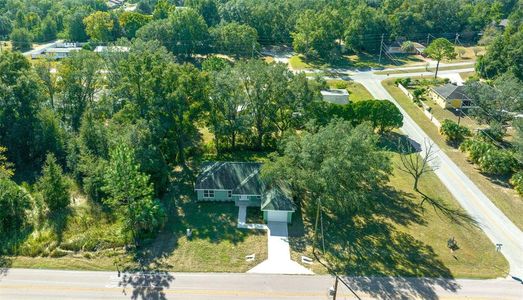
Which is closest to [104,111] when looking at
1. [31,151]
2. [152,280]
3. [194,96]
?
[31,151]

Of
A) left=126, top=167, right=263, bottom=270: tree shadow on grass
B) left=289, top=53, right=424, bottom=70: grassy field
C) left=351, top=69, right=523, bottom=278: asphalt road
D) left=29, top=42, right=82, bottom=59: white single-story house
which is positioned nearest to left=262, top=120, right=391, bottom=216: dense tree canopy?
left=126, top=167, right=263, bottom=270: tree shadow on grass

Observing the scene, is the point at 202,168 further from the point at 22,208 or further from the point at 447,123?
Result: the point at 447,123

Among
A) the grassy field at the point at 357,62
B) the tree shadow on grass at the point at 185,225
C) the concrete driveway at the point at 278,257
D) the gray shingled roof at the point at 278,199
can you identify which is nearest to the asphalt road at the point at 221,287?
the concrete driveway at the point at 278,257

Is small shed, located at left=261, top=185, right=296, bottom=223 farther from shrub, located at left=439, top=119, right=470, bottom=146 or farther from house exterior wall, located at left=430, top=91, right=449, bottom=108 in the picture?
house exterior wall, located at left=430, top=91, right=449, bottom=108

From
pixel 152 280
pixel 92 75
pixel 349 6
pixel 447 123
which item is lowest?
pixel 152 280

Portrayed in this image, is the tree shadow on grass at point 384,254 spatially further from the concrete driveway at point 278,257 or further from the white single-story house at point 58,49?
the white single-story house at point 58,49

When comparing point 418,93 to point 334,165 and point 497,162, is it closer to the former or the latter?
point 497,162

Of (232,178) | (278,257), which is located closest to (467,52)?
(232,178)
